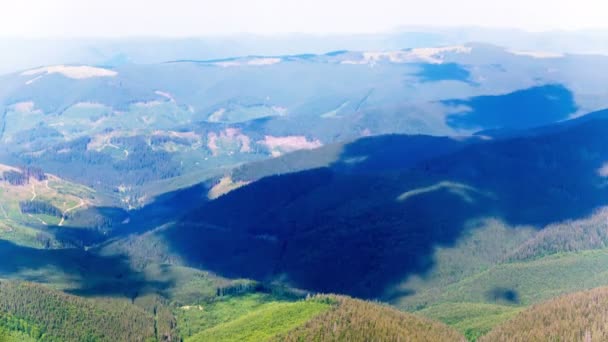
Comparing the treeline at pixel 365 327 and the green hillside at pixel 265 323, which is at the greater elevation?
the treeline at pixel 365 327

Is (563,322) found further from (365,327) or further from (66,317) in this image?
(66,317)

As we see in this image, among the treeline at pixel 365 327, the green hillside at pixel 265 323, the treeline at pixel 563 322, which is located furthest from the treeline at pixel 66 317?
the treeline at pixel 563 322

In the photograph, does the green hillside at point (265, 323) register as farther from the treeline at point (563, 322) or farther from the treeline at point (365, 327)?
the treeline at point (563, 322)

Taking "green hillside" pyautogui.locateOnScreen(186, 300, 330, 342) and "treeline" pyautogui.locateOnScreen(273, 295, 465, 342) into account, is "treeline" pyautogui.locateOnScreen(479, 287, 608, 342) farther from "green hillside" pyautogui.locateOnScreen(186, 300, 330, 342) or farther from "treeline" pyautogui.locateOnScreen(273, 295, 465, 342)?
"green hillside" pyautogui.locateOnScreen(186, 300, 330, 342)

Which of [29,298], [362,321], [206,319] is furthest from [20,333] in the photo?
[362,321]

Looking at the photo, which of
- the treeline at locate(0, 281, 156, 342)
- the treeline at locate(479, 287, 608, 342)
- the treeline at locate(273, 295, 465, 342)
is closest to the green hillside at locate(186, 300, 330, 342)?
the treeline at locate(273, 295, 465, 342)

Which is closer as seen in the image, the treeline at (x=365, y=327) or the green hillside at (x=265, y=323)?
the treeline at (x=365, y=327)

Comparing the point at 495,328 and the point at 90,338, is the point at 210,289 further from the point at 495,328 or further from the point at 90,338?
the point at 495,328
